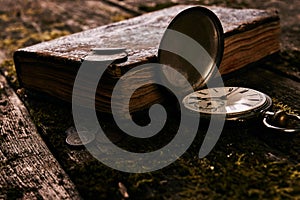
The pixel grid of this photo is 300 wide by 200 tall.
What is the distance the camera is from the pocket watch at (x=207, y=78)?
1.47m

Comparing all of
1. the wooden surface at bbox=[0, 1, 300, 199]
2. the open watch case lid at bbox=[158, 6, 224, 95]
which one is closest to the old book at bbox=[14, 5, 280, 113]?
the open watch case lid at bbox=[158, 6, 224, 95]

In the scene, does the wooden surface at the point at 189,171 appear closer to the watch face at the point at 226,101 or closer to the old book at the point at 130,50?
the watch face at the point at 226,101

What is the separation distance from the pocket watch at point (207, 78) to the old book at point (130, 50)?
0.09 meters

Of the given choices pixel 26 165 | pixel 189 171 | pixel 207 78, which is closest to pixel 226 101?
pixel 207 78

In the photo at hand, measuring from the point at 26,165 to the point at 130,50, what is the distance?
0.58 meters

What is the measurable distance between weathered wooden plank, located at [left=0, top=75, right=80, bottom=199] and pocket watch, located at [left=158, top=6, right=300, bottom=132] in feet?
1.60

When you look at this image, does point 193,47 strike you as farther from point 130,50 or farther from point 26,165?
point 26,165

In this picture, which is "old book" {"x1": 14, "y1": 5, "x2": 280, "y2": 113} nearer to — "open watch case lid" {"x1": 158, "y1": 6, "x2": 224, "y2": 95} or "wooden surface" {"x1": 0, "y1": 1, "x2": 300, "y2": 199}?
"open watch case lid" {"x1": 158, "y1": 6, "x2": 224, "y2": 95}

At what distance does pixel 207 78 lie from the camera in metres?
1.72

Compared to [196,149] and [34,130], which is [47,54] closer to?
[34,130]

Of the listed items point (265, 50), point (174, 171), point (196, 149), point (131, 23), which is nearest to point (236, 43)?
point (265, 50)

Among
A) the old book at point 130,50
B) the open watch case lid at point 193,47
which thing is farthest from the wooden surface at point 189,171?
the open watch case lid at point 193,47

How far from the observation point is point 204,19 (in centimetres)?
165

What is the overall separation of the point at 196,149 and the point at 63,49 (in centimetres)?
71
